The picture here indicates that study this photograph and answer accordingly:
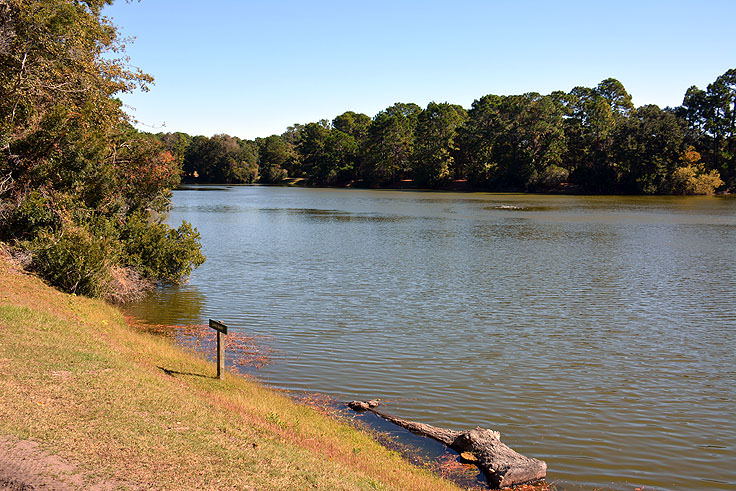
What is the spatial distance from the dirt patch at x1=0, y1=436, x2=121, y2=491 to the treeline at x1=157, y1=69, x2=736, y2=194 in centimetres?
8693

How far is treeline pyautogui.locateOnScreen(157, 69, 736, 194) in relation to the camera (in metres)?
93.2

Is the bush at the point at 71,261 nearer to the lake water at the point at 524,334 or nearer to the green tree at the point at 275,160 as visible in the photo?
the lake water at the point at 524,334

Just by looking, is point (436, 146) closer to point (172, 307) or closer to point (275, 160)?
point (275, 160)

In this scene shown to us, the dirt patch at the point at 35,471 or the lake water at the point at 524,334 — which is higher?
the dirt patch at the point at 35,471

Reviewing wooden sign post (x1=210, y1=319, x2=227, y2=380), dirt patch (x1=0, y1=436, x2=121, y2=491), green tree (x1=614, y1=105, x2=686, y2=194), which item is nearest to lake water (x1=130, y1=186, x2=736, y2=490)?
wooden sign post (x1=210, y1=319, x2=227, y2=380)

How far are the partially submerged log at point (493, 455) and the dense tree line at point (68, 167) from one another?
12401mm

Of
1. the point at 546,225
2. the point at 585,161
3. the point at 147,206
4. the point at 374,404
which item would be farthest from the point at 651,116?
the point at 374,404

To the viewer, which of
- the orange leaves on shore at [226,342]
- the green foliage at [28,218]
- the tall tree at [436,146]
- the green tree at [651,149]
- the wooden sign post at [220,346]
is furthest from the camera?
the tall tree at [436,146]

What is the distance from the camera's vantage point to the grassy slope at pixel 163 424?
679cm

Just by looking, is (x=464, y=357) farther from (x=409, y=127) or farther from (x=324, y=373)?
(x=409, y=127)

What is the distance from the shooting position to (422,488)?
7.96 meters

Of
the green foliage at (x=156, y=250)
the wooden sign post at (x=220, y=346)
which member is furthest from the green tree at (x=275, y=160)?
the wooden sign post at (x=220, y=346)

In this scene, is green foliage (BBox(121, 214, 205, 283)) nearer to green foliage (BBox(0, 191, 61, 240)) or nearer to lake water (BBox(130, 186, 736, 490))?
lake water (BBox(130, 186, 736, 490))

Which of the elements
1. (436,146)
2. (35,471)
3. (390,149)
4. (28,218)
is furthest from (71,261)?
(390,149)
